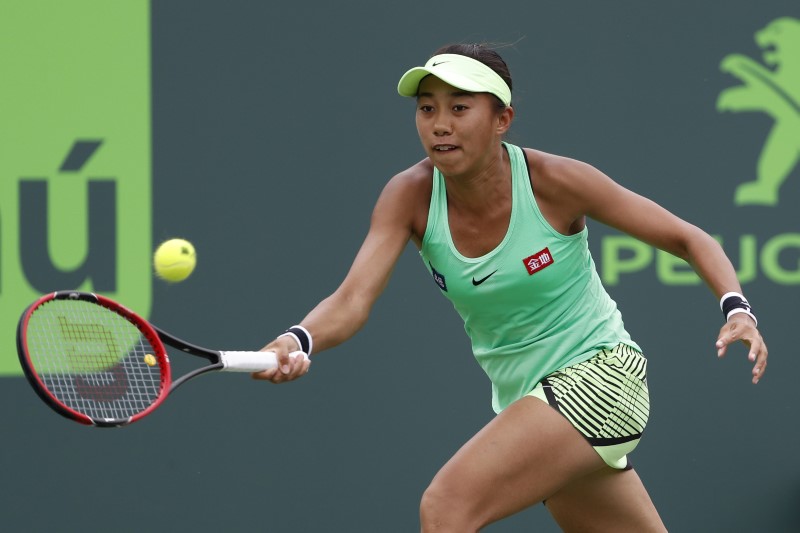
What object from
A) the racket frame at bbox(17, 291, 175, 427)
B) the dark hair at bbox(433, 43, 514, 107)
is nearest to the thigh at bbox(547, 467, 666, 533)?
the dark hair at bbox(433, 43, 514, 107)

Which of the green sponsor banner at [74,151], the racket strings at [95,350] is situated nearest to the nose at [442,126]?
the racket strings at [95,350]

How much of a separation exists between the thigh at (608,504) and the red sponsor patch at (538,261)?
58 cm

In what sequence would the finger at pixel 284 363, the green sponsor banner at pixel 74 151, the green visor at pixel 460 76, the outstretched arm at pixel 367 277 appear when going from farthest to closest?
1. the green sponsor banner at pixel 74 151
2. the green visor at pixel 460 76
3. the outstretched arm at pixel 367 277
4. the finger at pixel 284 363

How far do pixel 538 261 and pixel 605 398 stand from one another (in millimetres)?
416

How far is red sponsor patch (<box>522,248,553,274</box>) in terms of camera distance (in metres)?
3.81

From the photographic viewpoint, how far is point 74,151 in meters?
5.08

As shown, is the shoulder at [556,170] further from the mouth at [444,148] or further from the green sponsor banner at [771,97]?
the green sponsor banner at [771,97]

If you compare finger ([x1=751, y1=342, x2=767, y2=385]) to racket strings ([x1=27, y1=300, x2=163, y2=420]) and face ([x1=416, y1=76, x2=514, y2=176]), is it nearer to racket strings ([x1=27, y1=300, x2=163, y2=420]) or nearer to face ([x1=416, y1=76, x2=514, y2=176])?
face ([x1=416, y1=76, x2=514, y2=176])

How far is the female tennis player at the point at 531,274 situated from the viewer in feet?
11.9

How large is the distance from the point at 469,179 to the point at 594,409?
2.32 ft

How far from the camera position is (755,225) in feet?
17.3

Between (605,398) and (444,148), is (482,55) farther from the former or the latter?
(605,398)

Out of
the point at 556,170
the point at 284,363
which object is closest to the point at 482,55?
the point at 556,170

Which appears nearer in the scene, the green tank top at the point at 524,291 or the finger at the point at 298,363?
the finger at the point at 298,363
